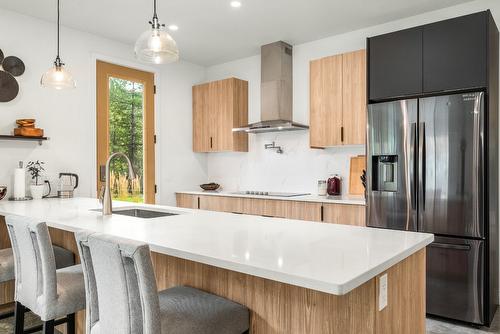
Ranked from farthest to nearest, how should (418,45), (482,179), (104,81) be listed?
(104,81) → (418,45) → (482,179)

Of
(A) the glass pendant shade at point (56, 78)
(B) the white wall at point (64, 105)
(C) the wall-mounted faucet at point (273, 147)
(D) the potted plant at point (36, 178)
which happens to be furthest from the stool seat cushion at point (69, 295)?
(C) the wall-mounted faucet at point (273, 147)

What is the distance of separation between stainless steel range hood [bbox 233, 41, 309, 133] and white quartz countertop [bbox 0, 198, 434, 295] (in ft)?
7.67

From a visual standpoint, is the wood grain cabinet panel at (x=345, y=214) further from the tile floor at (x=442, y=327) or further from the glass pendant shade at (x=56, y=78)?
the glass pendant shade at (x=56, y=78)

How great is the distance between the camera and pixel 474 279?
290cm

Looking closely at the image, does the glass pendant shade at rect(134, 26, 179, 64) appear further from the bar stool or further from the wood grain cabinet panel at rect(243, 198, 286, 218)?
the wood grain cabinet panel at rect(243, 198, 286, 218)

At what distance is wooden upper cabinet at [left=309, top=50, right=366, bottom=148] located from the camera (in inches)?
149

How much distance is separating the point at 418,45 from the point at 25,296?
3.30 metres

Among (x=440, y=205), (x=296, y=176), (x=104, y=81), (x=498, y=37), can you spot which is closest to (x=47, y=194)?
(x=104, y=81)

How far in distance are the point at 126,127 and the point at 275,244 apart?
3.51 meters

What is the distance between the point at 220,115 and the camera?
16.5 feet

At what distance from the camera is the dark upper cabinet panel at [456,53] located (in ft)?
9.56

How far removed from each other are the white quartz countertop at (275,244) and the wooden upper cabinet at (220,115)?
2.69 m

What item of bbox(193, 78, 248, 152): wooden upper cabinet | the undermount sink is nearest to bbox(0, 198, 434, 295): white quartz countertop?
the undermount sink

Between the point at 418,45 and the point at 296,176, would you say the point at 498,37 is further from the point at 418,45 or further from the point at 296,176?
the point at 296,176
